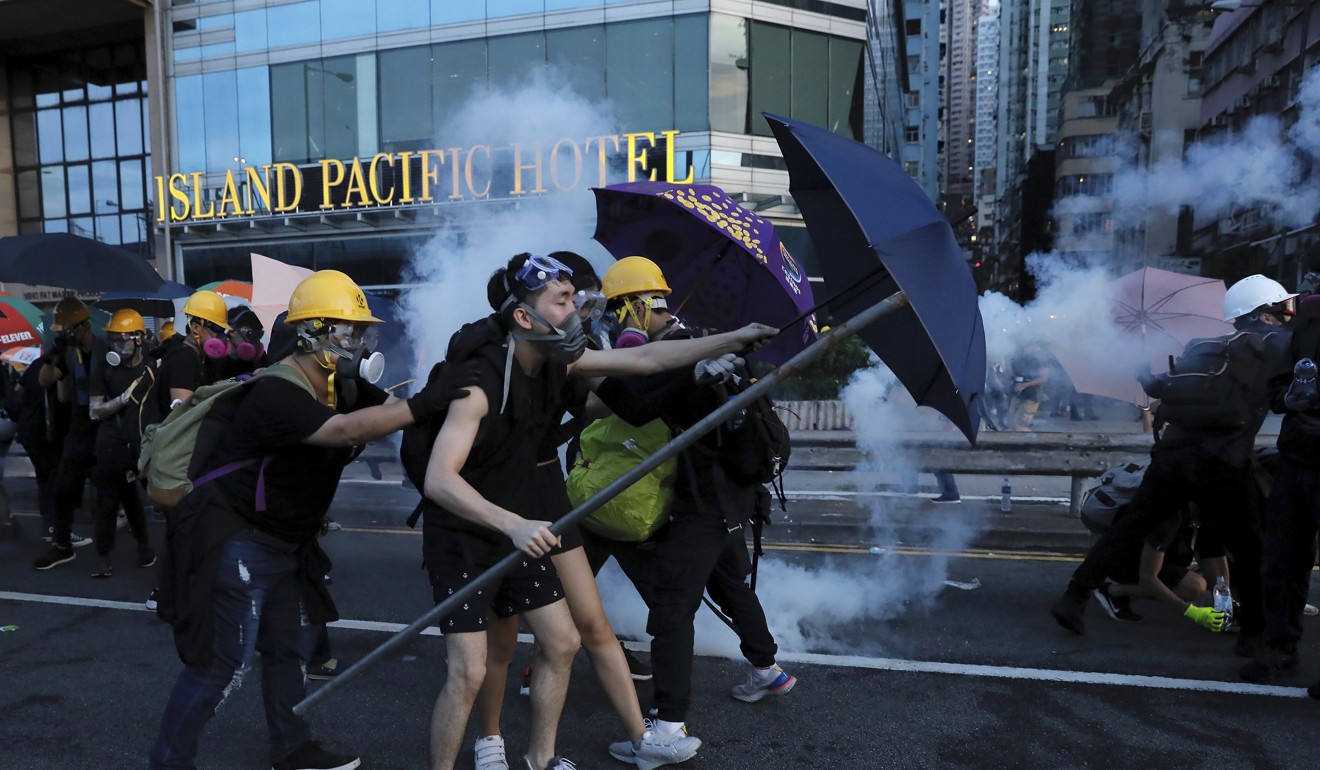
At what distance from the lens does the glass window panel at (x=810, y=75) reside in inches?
814

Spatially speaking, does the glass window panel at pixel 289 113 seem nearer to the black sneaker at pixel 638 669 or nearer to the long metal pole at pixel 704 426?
the black sneaker at pixel 638 669

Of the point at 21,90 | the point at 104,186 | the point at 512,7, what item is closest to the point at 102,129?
the point at 104,186

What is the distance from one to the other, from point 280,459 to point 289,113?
22.0 meters

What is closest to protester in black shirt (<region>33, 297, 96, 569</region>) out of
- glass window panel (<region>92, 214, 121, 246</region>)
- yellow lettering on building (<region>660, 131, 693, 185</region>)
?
yellow lettering on building (<region>660, 131, 693, 185</region>)

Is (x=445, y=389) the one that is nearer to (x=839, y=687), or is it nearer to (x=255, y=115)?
(x=839, y=687)

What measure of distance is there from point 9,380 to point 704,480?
25.2 ft

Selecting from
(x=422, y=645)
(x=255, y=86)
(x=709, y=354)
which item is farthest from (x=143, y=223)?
(x=709, y=354)

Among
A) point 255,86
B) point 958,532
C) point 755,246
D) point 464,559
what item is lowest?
point 958,532

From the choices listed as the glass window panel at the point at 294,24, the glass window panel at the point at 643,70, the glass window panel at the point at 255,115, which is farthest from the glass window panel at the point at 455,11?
the glass window panel at the point at 255,115

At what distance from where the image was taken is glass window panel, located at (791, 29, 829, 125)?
814 inches

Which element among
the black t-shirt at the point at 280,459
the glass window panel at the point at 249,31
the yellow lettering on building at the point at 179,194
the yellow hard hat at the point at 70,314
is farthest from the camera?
the yellow lettering on building at the point at 179,194

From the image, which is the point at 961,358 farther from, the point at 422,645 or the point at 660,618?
the point at 422,645

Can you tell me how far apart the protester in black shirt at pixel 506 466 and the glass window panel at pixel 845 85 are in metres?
19.3

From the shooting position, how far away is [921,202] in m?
2.61
